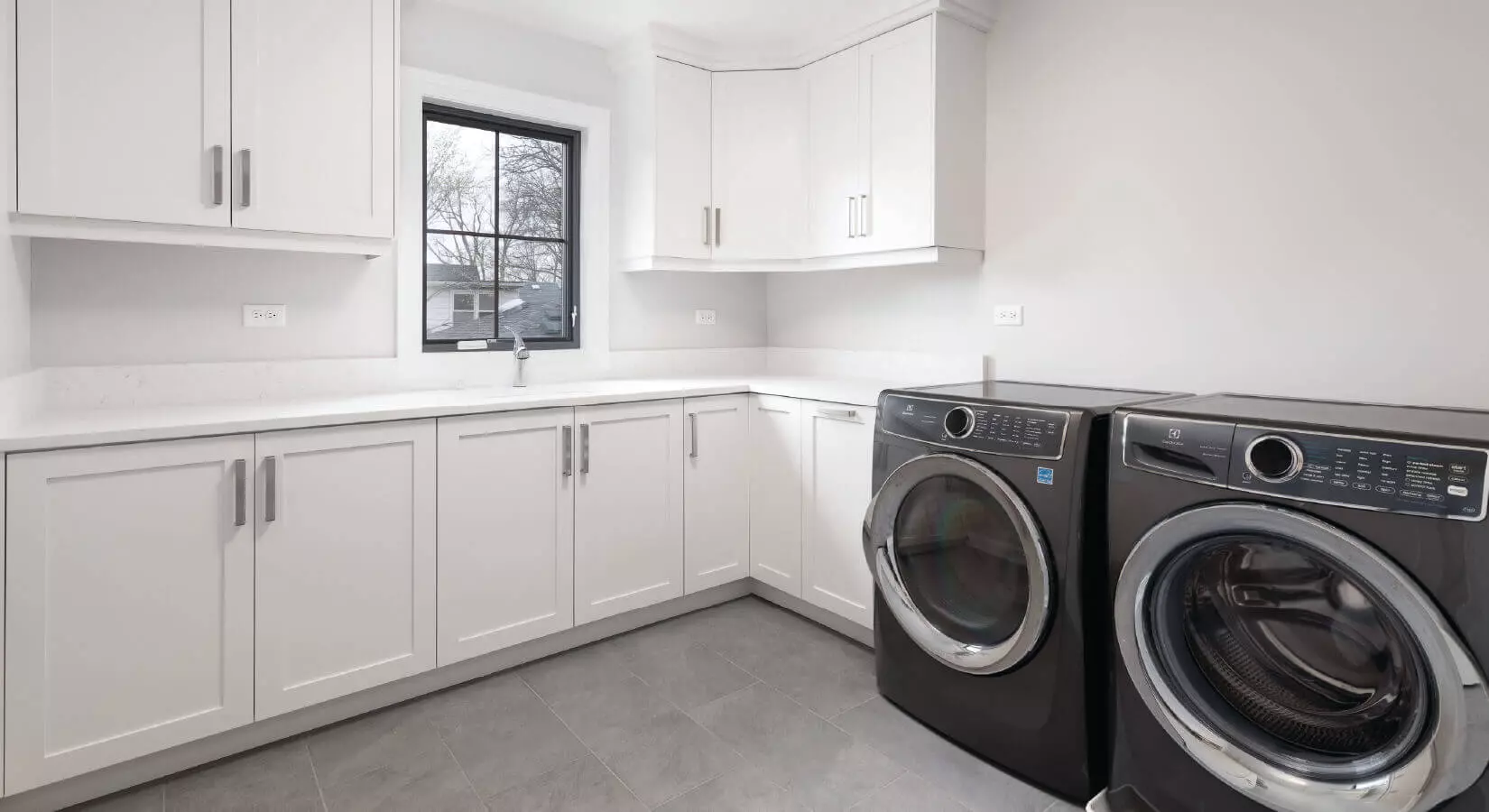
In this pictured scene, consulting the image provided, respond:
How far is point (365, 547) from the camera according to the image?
2.32 meters

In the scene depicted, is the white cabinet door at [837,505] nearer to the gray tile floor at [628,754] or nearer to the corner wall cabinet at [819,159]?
the gray tile floor at [628,754]

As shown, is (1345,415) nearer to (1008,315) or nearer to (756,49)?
(1008,315)

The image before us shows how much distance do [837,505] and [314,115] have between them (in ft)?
6.99

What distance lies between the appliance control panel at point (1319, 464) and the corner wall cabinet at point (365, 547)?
3.73 feet

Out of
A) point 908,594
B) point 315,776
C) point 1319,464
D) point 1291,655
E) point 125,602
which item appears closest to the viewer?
point 1319,464

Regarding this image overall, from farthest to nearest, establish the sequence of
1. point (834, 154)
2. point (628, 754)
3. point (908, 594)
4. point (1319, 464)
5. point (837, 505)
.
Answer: point (834, 154)
point (837, 505)
point (908, 594)
point (628, 754)
point (1319, 464)

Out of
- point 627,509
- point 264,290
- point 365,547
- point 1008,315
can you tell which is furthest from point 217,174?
point 1008,315

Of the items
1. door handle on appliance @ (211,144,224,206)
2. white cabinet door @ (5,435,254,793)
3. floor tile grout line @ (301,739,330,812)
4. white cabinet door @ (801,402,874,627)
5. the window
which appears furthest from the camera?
the window

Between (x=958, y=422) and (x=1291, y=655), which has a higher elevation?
(x=958, y=422)

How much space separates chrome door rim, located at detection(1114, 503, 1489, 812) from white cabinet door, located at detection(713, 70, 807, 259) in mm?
2154

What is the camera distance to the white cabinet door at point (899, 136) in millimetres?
2885

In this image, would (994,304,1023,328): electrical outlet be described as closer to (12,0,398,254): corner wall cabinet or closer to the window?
the window

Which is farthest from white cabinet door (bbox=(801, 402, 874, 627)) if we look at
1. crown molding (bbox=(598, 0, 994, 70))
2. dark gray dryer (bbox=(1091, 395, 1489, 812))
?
crown molding (bbox=(598, 0, 994, 70))

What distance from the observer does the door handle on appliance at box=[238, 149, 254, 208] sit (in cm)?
228
